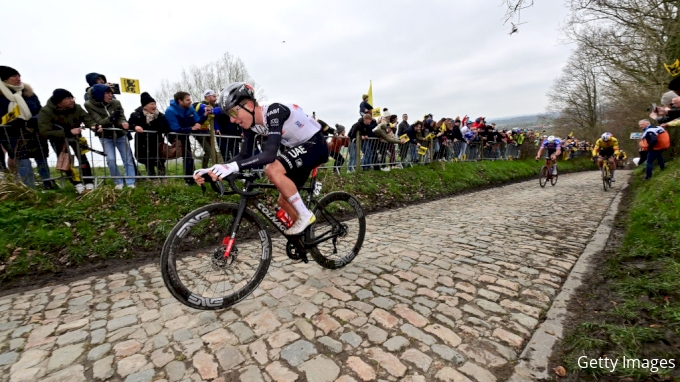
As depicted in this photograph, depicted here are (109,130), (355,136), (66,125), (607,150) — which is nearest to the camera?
(66,125)

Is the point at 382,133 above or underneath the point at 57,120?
above

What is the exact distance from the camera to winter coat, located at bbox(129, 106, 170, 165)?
659 centimetres

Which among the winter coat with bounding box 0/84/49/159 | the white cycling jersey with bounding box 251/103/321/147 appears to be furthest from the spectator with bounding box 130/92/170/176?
the white cycling jersey with bounding box 251/103/321/147

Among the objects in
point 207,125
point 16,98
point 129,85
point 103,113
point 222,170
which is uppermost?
point 129,85

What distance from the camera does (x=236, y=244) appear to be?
315cm

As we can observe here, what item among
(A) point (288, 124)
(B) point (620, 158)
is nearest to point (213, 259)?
(A) point (288, 124)

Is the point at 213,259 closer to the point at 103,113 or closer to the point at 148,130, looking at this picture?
the point at 148,130

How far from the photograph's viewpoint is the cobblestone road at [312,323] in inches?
91.8

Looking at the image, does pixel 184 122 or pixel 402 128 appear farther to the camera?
pixel 402 128

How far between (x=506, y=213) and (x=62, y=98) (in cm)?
1016

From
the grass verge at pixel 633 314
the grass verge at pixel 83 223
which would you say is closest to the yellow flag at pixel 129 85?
the grass verge at pixel 83 223

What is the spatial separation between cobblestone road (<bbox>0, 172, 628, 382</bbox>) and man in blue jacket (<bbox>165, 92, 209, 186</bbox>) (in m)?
3.49

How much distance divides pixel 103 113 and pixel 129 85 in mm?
1034

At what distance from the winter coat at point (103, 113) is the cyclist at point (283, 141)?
447 cm
